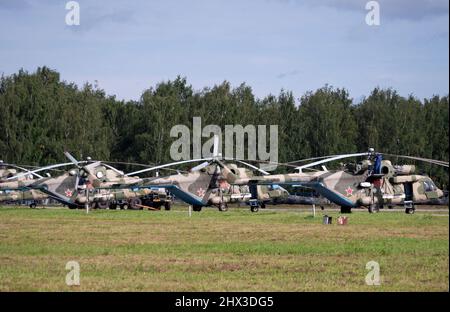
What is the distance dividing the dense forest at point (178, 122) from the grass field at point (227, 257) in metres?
45.6

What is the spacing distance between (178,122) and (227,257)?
6148 cm

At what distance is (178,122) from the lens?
81.4m

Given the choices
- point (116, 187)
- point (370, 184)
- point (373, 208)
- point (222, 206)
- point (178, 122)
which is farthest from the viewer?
point (178, 122)

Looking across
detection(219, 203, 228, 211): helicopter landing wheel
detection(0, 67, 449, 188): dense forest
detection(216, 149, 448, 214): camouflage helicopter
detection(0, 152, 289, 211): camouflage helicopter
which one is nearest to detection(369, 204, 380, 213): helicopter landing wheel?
detection(216, 149, 448, 214): camouflage helicopter

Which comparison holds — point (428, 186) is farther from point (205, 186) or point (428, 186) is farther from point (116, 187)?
point (116, 187)

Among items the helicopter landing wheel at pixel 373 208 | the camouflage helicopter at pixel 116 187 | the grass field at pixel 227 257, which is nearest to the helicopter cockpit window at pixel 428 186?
the helicopter landing wheel at pixel 373 208

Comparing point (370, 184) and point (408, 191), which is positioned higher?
point (370, 184)

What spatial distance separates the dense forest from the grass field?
4561 cm

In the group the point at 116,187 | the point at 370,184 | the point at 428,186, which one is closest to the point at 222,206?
the point at 116,187

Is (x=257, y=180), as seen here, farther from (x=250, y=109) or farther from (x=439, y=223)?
(x=250, y=109)

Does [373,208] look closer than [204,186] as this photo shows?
Yes

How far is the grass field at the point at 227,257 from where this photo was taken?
1546 centimetres

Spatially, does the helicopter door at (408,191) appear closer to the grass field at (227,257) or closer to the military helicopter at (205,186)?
the military helicopter at (205,186)
